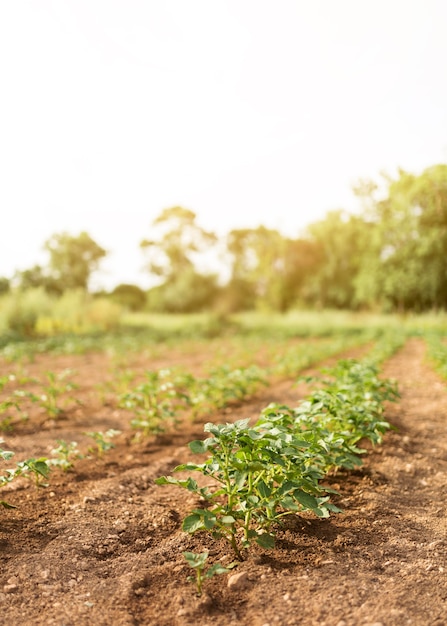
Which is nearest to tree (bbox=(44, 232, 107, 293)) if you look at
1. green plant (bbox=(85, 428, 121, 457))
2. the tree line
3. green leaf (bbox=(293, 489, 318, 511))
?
the tree line

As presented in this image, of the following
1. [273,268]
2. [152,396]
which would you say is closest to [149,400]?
[152,396]

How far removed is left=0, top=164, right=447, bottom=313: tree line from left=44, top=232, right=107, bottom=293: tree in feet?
0.17

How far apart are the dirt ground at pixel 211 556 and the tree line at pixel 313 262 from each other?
22193 mm

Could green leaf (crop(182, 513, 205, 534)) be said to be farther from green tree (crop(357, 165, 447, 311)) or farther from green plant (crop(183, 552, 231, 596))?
green tree (crop(357, 165, 447, 311))

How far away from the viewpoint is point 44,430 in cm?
561

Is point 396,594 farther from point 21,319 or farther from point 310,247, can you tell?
point 310,247

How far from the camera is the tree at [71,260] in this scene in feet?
89.0

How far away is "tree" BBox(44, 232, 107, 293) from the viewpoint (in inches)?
1069

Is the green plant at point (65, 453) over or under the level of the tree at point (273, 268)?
under

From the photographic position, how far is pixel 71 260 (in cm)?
2853

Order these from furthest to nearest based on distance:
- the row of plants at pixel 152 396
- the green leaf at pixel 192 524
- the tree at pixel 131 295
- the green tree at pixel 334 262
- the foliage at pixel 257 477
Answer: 1. the tree at pixel 131 295
2. the green tree at pixel 334 262
3. the row of plants at pixel 152 396
4. the foliage at pixel 257 477
5. the green leaf at pixel 192 524

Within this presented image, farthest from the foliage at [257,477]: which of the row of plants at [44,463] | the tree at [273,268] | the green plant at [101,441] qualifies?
the tree at [273,268]

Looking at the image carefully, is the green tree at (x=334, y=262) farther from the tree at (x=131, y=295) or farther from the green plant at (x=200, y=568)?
the green plant at (x=200, y=568)

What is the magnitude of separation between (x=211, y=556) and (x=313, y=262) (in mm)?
31695
